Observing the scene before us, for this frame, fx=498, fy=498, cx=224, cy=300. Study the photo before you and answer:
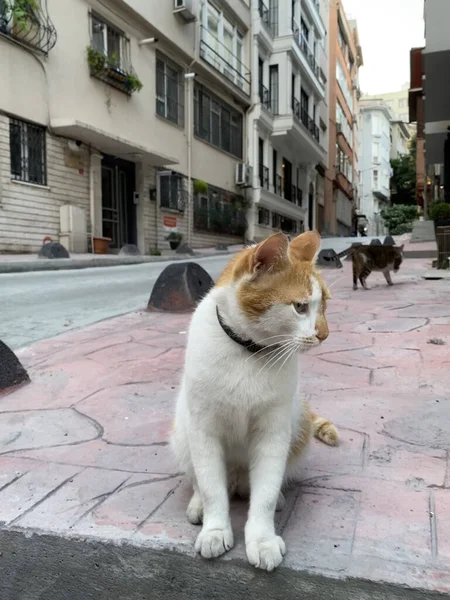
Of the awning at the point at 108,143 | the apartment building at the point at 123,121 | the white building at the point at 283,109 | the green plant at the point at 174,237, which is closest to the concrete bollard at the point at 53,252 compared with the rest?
the apartment building at the point at 123,121

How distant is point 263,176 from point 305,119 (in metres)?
5.82

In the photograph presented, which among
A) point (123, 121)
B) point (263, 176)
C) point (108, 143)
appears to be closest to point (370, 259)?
point (108, 143)

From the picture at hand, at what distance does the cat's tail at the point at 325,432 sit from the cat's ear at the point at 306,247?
0.75 m

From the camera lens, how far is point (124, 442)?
208 centimetres

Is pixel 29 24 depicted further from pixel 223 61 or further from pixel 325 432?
pixel 325 432

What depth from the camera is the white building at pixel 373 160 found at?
55000mm


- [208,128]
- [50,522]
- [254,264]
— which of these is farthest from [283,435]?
[208,128]

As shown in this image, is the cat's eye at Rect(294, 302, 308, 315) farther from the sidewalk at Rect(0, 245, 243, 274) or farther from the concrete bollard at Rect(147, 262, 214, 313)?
the sidewalk at Rect(0, 245, 243, 274)

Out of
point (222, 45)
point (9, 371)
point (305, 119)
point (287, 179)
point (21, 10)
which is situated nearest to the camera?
point (9, 371)

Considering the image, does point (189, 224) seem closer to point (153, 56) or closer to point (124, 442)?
point (153, 56)

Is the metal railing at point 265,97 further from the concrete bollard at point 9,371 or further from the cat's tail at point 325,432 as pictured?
the cat's tail at point 325,432

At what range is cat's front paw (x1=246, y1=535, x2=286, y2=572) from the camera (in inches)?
49.1

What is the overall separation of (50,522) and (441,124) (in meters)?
14.5

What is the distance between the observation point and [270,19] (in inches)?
896
